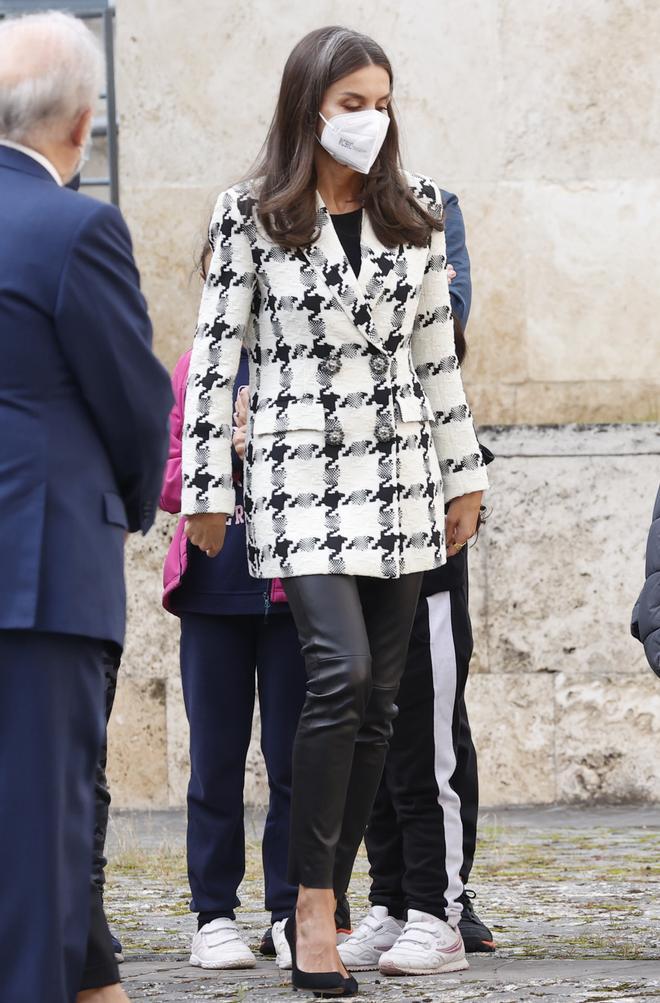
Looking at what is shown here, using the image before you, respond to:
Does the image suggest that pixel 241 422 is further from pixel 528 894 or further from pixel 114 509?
pixel 528 894

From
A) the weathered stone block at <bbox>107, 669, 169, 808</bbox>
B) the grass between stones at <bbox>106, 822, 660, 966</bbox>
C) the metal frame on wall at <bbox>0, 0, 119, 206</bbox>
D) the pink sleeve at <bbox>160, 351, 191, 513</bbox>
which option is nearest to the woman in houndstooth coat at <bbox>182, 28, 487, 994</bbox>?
the pink sleeve at <bbox>160, 351, 191, 513</bbox>

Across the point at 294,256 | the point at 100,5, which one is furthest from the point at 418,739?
the point at 100,5

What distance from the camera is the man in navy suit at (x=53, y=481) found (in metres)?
2.76

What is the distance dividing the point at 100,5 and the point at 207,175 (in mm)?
865

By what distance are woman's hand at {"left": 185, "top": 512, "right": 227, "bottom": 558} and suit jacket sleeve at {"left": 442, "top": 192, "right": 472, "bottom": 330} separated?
88 cm

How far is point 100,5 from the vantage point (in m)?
7.75

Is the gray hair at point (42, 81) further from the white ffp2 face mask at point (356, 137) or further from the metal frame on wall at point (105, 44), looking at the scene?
the metal frame on wall at point (105, 44)

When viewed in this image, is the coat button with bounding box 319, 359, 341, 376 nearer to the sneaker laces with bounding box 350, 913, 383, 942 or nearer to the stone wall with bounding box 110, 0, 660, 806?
the sneaker laces with bounding box 350, 913, 383, 942

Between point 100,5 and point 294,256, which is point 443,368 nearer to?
point 294,256

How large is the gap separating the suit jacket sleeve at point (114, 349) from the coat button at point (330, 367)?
0.97 metres

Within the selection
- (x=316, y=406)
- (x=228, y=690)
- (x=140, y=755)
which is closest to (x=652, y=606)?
(x=316, y=406)

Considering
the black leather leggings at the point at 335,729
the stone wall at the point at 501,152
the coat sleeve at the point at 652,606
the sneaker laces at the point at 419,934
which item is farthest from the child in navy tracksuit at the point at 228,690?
the stone wall at the point at 501,152

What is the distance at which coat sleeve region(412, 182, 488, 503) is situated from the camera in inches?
163

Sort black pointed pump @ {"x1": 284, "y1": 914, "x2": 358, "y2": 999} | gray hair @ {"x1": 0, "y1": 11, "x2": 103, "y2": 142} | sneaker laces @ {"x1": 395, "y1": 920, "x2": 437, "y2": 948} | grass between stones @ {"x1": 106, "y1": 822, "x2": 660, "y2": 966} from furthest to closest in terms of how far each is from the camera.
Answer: grass between stones @ {"x1": 106, "y1": 822, "x2": 660, "y2": 966} → sneaker laces @ {"x1": 395, "y1": 920, "x2": 437, "y2": 948} → black pointed pump @ {"x1": 284, "y1": 914, "x2": 358, "y2": 999} → gray hair @ {"x1": 0, "y1": 11, "x2": 103, "y2": 142}
